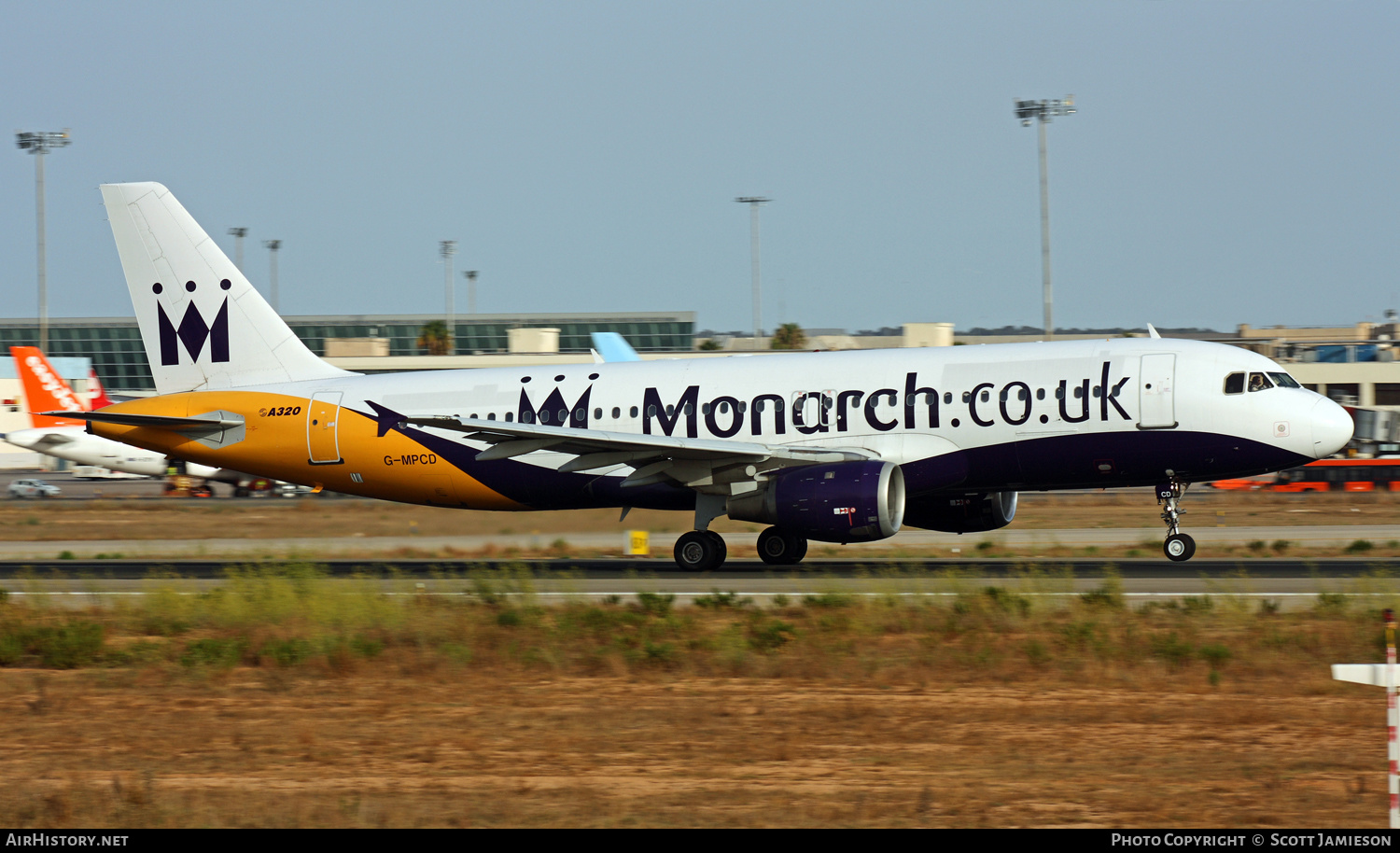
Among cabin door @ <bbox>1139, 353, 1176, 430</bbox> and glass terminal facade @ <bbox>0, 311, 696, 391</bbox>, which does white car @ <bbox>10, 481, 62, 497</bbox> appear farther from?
cabin door @ <bbox>1139, 353, 1176, 430</bbox>

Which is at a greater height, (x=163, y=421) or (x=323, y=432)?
(x=163, y=421)

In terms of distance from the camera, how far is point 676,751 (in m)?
10.3

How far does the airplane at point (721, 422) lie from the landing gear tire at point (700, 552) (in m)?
0.04

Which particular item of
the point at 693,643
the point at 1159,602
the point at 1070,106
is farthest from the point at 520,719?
the point at 1070,106

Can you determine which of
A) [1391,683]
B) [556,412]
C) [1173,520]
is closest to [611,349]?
[556,412]

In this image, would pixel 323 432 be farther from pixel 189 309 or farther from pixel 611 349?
pixel 611 349

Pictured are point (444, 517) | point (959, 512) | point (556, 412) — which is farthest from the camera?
point (444, 517)

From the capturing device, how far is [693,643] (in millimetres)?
14867

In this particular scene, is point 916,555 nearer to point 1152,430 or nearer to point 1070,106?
point 1152,430

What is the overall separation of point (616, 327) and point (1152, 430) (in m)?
98.0

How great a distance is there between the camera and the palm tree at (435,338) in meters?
119

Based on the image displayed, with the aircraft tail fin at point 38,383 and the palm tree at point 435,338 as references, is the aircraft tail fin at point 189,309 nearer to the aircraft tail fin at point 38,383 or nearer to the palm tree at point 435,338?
the aircraft tail fin at point 38,383

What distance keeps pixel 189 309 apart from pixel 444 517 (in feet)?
22.0

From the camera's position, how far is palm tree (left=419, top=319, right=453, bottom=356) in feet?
390
